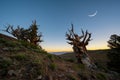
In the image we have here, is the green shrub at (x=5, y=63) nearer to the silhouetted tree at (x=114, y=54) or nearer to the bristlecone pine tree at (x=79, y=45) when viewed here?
the bristlecone pine tree at (x=79, y=45)

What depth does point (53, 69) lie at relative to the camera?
7852 millimetres

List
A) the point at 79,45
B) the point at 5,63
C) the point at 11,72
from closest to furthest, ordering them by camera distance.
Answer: the point at 11,72 < the point at 5,63 < the point at 79,45

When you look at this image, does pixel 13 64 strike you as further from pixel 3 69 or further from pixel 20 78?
pixel 20 78

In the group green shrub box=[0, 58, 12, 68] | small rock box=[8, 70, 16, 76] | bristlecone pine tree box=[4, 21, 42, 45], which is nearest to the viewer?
small rock box=[8, 70, 16, 76]

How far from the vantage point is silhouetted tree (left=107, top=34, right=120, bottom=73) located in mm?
22755

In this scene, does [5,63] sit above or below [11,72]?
above

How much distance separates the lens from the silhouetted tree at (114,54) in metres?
22.8

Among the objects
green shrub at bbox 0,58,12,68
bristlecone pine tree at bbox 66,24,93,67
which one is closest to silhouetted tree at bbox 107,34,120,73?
bristlecone pine tree at bbox 66,24,93,67

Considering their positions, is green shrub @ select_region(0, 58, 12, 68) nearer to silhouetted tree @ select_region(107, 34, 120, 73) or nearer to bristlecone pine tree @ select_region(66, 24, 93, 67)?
bristlecone pine tree @ select_region(66, 24, 93, 67)

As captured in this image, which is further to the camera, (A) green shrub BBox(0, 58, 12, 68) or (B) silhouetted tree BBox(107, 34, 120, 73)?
(B) silhouetted tree BBox(107, 34, 120, 73)

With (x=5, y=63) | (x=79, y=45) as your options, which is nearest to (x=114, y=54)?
(x=79, y=45)

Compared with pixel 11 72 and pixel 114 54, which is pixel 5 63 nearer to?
pixel 11 72

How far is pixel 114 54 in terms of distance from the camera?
23406 mm

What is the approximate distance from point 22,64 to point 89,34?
40.2ft
